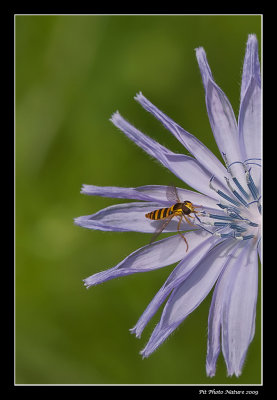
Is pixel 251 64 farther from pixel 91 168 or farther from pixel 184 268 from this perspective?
pixel 91 168

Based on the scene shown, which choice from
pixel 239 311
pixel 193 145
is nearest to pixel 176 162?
pixel 193 145

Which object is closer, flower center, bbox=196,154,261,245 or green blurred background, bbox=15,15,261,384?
flower center, bbox=196,154,261,245

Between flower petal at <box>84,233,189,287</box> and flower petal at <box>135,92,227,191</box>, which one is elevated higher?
flower petal at <box>135,92,227,191</box>

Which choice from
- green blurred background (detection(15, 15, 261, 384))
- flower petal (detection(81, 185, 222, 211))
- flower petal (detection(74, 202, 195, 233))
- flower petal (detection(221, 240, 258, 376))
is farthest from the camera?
green blurred background (detection(15, 15, 261, 384))

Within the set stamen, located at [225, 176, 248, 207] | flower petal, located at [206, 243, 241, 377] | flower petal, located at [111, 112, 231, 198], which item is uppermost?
flower petal, located at [111, 112, 231, 198]

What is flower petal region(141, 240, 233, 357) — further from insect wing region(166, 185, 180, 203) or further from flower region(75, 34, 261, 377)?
insect wing region(166, 185, 180, 203)

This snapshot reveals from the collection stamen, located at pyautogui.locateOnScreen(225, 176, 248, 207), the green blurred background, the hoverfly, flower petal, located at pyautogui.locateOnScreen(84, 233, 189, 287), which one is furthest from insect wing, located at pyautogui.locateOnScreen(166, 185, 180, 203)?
the green blurred background
